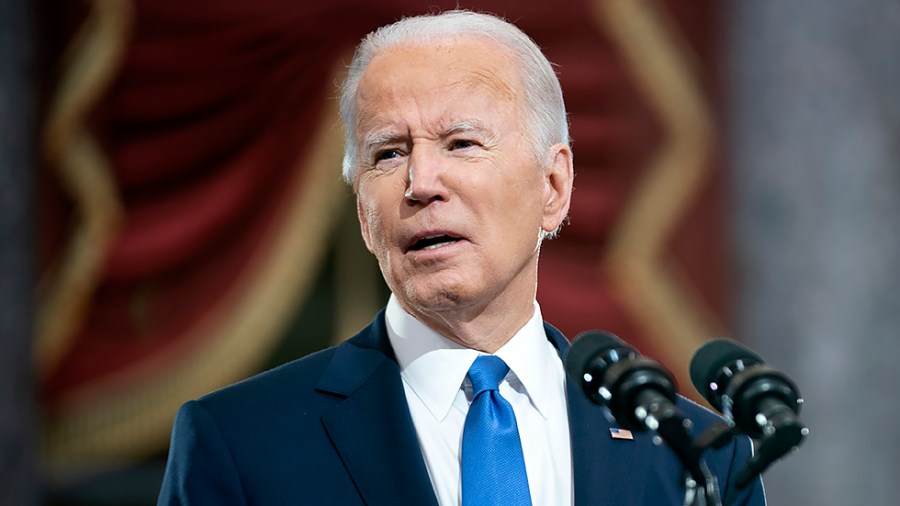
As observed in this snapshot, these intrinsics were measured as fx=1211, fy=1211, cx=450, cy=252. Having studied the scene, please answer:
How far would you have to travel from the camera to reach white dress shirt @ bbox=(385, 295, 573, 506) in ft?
6.34

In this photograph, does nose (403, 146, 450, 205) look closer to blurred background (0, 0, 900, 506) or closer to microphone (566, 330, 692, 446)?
microphone (566, 330, 692, 446)

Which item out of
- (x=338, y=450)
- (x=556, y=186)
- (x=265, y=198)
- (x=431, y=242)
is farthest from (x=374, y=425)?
(x=265, y=198)

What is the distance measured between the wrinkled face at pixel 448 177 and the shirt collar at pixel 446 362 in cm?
4

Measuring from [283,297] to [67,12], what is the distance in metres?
1.32

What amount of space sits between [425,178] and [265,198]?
101 inches

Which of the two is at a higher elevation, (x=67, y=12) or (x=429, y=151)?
(x=67, y=12)

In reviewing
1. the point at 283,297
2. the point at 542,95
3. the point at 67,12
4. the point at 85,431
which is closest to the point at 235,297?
the point at 283,297

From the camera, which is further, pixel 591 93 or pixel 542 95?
pixel 591 93

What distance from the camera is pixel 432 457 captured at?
6.32 ft

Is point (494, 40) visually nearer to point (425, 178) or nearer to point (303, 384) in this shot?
point (425, 178)

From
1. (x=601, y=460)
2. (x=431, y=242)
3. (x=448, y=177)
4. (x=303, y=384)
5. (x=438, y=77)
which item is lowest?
(x=601, y=460)

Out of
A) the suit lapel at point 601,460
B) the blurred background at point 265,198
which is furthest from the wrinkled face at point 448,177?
the blurred background at point 265,198

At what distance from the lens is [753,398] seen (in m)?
1.44

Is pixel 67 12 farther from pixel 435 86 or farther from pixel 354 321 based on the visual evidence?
pixel 435 86
